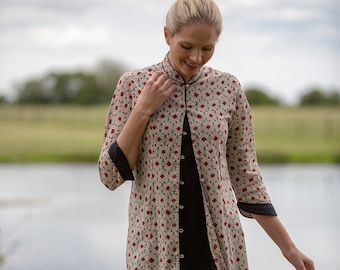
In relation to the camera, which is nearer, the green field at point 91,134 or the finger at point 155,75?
the finger at point 155,75

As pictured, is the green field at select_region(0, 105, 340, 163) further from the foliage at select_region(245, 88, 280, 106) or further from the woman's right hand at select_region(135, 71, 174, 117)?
the woman's right hand at select_region(135, 71, 174, 117)

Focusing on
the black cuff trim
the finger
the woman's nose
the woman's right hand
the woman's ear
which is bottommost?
the black cuff trim

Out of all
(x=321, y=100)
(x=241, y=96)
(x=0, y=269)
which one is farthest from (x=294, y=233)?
(x=321, y=100)

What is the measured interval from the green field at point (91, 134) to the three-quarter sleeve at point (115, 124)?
1008 centimetres

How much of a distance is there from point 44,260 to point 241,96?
3.51 m

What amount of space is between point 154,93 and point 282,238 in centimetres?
43

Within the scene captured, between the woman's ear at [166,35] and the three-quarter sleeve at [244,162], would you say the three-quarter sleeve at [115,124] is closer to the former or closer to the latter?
the woman's ear at [166,35]

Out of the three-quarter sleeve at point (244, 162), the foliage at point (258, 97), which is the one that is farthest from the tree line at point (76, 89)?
the three-quarter sleeve at point (244, 162)

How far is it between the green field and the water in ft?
6.56

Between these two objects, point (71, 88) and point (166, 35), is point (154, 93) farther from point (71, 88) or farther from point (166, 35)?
point (71, 88)

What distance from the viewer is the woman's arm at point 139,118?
1455mm

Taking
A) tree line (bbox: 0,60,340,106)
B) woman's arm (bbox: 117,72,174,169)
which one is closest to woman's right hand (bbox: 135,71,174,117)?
woman's arm (bbox: 117,72,174,169)

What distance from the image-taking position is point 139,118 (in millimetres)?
1452

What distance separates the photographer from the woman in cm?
147
